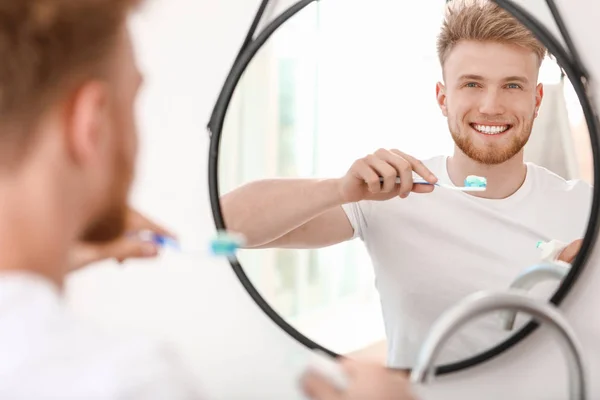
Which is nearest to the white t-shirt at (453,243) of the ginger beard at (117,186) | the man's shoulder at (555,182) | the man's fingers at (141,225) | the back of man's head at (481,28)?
the man's shoulder at (555,182)

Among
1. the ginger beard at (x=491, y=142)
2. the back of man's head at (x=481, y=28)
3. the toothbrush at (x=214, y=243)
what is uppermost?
the back of man's head at (x=481, y=28)

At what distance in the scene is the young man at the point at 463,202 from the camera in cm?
91

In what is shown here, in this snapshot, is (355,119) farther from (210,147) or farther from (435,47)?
(210,147)

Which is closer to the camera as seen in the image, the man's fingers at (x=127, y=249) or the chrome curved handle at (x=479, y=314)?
the chrome curved handle at (x=479, y=314)

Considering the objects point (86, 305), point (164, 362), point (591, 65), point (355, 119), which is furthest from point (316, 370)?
point (86, 305)

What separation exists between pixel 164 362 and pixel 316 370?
156mm

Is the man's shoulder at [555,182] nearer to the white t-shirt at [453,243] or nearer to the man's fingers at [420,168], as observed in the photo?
the white t-shirt at [453,243]

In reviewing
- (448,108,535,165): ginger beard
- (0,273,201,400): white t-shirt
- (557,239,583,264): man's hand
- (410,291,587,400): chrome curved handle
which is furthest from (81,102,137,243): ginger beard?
(557,239,583,264): man's hand

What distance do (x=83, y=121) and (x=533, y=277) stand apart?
2.05ft

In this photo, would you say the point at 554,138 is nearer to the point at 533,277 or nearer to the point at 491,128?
the point at 491,128

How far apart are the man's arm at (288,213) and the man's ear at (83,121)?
44 centimetres

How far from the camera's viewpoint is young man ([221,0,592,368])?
91cm

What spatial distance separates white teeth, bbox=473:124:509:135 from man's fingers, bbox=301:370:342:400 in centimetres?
44

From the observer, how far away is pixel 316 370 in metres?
0.67
